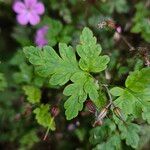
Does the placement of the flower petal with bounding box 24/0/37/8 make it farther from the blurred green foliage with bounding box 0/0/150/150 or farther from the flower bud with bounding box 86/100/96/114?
the flower bud with bounding box 86/100/96/114

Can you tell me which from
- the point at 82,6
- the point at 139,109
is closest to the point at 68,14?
the point at 82,6

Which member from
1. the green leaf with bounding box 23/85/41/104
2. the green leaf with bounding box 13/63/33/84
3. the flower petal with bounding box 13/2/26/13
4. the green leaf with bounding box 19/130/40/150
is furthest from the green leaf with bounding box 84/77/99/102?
the flower petal with bounding box 13/2/26/13

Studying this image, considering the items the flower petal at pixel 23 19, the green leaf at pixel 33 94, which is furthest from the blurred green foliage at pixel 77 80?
the flower petal at pixel 23 19

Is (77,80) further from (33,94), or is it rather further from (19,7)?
(19,7)

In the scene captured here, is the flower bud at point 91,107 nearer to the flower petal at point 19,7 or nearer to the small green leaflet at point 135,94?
the small green leaflet at point 135,94

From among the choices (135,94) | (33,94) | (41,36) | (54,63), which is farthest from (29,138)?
(135,94)

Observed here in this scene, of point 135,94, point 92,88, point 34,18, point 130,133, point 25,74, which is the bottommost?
point 130,133
